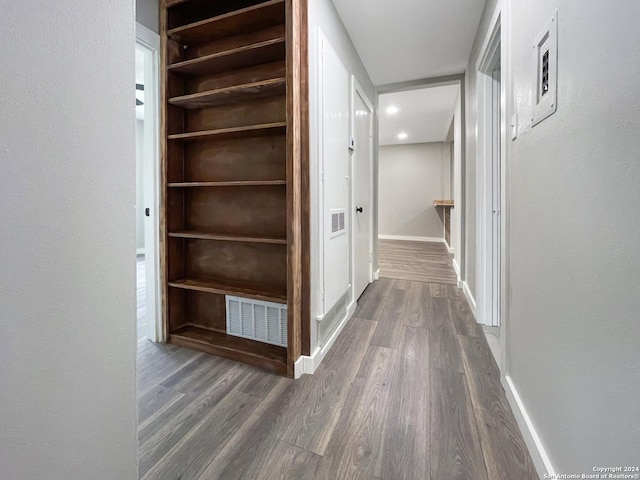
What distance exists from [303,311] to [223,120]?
4.84ft

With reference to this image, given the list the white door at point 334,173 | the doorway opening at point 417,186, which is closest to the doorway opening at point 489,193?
the white door at point 334,173

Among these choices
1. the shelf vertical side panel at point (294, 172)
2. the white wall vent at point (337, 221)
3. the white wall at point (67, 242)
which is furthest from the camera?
the white wall vent at point (337, 221)

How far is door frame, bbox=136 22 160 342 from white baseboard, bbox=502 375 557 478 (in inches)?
85.5

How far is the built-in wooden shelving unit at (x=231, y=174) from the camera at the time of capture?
1.76 meters

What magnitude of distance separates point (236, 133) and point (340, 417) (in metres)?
1.75

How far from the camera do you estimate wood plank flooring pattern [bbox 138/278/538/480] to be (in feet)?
3.71

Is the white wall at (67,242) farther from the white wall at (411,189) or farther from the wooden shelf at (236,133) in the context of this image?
the white wall at (411,189)

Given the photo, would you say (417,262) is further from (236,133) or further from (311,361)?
(236,133)

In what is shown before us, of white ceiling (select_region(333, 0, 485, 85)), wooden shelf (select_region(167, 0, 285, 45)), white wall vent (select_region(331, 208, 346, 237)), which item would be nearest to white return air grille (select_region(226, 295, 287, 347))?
white wall vent (select_region(331, 208, 346, 237))

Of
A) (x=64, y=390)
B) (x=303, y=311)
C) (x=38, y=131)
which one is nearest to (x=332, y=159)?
(x=303, y=311)

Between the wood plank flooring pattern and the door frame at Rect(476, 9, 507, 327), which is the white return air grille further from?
the door frame at Rect(476, 9, 507, 327)

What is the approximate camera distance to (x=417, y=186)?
7.55 meters

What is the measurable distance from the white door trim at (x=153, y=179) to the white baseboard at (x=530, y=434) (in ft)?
7.16

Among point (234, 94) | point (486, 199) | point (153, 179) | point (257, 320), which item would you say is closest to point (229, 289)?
point (257, 320)
